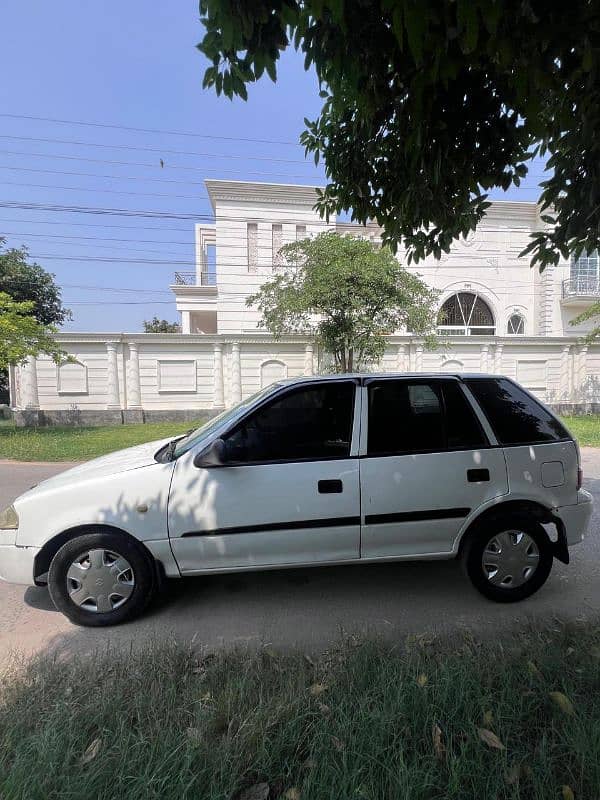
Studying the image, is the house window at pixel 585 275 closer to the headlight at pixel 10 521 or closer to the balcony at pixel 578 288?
the balcony at pixel 578 288

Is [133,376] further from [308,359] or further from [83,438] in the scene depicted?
[308,359]

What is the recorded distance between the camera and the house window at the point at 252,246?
2325 cm

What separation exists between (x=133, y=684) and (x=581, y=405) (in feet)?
64.0

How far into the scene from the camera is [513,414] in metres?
3.27

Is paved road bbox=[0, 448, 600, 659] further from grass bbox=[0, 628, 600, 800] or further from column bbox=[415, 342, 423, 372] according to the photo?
column bbox=[415, 342, 423, 372]

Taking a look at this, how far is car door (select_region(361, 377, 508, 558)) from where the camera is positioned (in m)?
2.97

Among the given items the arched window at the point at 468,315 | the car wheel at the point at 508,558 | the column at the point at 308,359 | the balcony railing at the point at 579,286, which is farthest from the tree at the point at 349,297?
the balcony railing at the point at 579,286

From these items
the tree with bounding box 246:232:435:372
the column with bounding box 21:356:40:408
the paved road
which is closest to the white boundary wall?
the column with bounding box 21:356:40:408

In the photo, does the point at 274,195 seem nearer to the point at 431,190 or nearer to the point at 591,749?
the point at 431,190

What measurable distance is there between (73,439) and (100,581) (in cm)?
1008

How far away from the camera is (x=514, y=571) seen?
10.3 feet

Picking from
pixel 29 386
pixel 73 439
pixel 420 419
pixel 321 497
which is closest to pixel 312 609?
pixel 321 497

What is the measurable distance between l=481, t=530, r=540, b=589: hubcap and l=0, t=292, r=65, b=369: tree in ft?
41.5

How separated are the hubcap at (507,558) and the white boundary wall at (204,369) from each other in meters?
12.3
